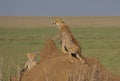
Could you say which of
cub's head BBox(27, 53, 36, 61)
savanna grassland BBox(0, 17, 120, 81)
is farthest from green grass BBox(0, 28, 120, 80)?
cub's head BBox(27, 53, 36, 61)

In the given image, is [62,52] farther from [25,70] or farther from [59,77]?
[59,77]

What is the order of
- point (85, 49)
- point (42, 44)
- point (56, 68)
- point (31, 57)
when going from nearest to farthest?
point (56, 68), point (31, 57), point (85, 49), point (42, 44)

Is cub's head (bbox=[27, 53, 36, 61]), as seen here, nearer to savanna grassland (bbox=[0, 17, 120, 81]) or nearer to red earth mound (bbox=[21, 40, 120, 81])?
red earth mound (bbox=[21, 40, 120, 81])

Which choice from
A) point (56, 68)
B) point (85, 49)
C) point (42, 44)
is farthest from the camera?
point (42, 44)

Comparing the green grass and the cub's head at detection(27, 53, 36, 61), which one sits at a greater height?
the cub's head at detection(27, 53, 36, 61)

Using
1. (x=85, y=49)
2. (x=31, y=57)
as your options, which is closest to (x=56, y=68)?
(x=31, y=57)

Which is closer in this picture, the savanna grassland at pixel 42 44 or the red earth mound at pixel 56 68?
the red earth mound at pixel 56 68

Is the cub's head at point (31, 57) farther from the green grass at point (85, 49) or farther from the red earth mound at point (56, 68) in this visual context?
the green grass at point (85, 49)

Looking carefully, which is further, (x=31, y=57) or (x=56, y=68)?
(x=31, y=57)

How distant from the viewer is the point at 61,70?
8633 mm

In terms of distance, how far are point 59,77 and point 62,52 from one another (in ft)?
5.75

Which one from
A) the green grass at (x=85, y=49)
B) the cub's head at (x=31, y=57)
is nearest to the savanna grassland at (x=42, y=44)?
the green grass at (x=85, y=49)

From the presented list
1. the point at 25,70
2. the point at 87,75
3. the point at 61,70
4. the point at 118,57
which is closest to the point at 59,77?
the point at 61,70

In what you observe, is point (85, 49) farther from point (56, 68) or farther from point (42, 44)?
point (56, 68)
